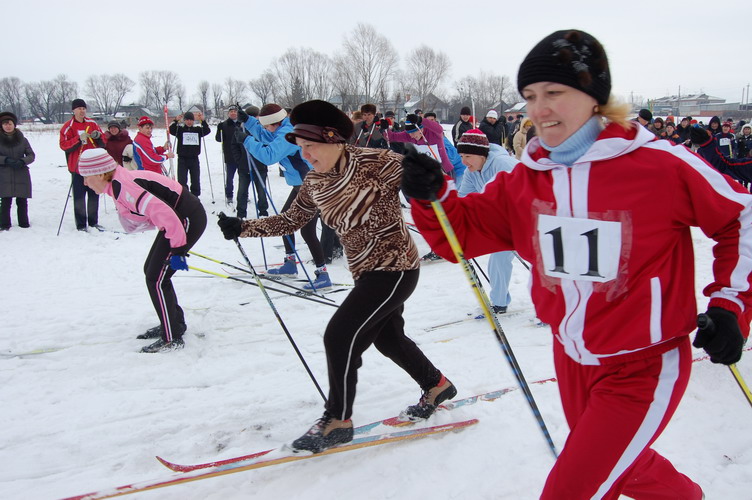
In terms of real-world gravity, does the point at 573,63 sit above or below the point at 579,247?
above

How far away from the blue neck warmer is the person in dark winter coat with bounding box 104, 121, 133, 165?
898 centimetres

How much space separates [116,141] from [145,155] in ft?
3.04

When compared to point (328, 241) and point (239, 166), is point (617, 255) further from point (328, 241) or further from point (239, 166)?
point (239, 166)

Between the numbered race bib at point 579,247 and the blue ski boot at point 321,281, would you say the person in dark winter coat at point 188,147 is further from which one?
the numbered race bib at point 579,247

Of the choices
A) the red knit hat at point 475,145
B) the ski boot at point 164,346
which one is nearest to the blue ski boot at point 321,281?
the ski boot at point 164,346

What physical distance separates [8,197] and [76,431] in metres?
6.79

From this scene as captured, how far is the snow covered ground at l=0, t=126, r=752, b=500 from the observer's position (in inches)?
98.0

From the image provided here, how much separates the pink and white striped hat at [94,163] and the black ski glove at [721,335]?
4020 mm

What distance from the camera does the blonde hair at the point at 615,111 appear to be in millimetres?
1558

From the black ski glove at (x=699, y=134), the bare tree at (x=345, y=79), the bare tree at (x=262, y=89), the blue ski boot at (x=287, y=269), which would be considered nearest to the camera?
the blue ski boot at (x=287, y=269)

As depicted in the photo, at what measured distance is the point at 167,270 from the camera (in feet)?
13.7

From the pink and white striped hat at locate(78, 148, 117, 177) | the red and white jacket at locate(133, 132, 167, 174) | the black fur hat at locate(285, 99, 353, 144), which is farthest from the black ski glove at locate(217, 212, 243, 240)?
the red and white jacket at locate(133, 132, 167, 174)

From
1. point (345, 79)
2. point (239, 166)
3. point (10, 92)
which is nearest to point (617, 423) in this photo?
point (239, 166)

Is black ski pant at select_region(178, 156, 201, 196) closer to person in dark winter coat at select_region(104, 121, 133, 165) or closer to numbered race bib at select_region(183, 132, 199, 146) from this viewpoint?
numbered race bib at select_region(183, 132, 199, 146)
